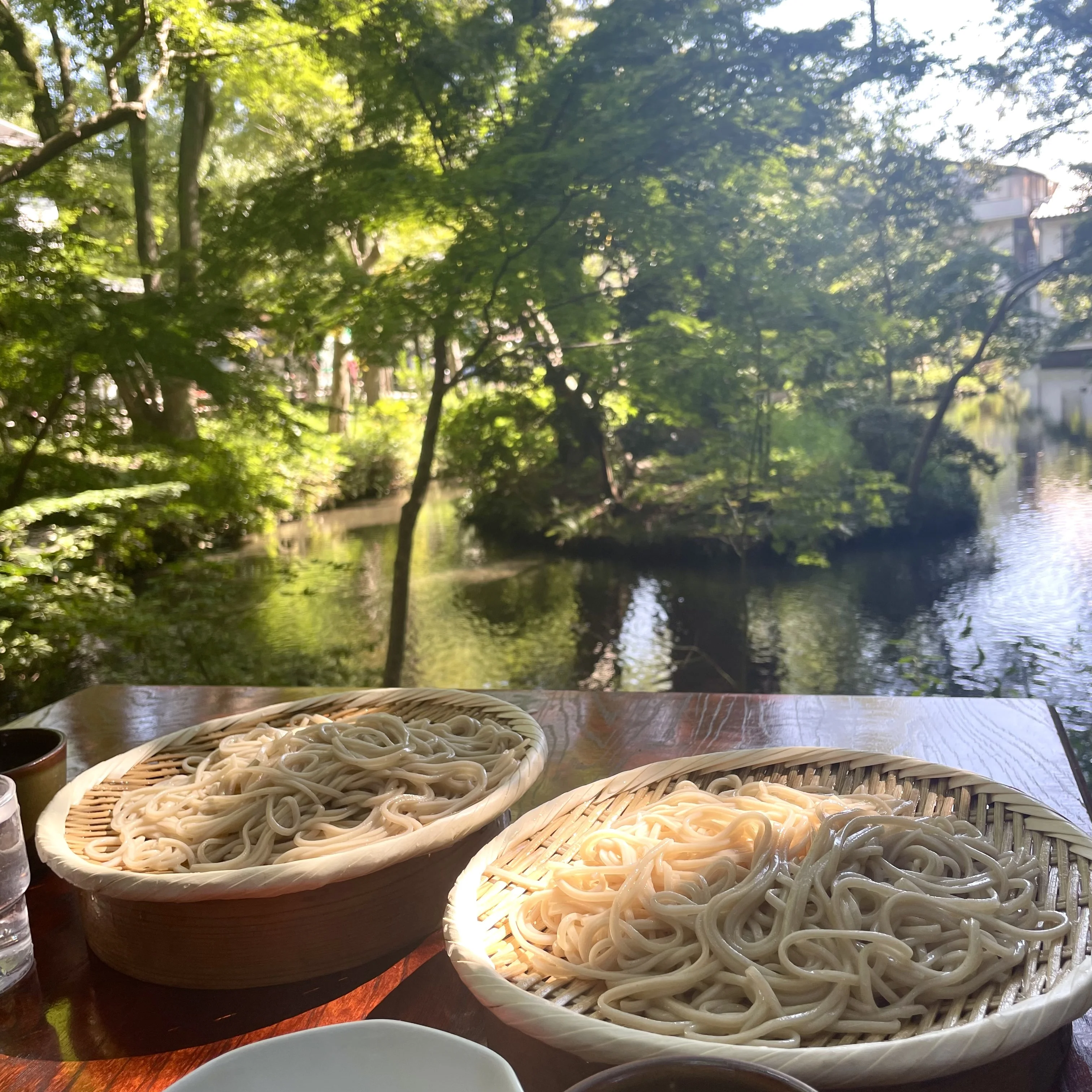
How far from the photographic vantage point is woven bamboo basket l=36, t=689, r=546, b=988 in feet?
2.50

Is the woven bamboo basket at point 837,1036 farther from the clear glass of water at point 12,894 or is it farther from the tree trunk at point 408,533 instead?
the tree trunk at point 408,533

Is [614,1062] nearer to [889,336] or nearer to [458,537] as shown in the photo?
[889,336]

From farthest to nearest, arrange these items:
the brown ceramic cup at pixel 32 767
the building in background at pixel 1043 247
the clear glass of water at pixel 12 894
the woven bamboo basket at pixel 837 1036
Result: the building in background at pixel 1043 247
the brown ceramic cup at pixel 32 767
the clear glass of water at pixel 12 894
the woven bamboo basket at pixel 837 1036

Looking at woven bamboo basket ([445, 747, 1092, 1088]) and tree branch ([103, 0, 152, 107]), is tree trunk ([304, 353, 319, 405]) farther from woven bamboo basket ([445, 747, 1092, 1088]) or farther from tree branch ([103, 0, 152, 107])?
woven bamboo basket ([445, 747, 1092, 1088])

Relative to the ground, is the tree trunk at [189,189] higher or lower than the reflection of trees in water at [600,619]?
higher

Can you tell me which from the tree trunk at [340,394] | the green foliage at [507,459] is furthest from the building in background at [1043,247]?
the tree trunk at [340,394]

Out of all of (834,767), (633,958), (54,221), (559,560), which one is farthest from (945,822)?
(54,221)

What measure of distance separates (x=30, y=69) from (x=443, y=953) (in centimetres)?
459

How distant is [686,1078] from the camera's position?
0.39 m

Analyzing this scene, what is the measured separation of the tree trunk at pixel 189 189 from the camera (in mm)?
4270

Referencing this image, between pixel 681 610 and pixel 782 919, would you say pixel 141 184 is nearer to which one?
pixel 681 610

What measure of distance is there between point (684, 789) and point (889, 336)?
3.05 m

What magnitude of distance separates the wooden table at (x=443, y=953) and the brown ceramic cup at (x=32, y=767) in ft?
0.30

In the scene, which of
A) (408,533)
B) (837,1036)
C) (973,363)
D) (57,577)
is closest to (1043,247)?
(973,363)
